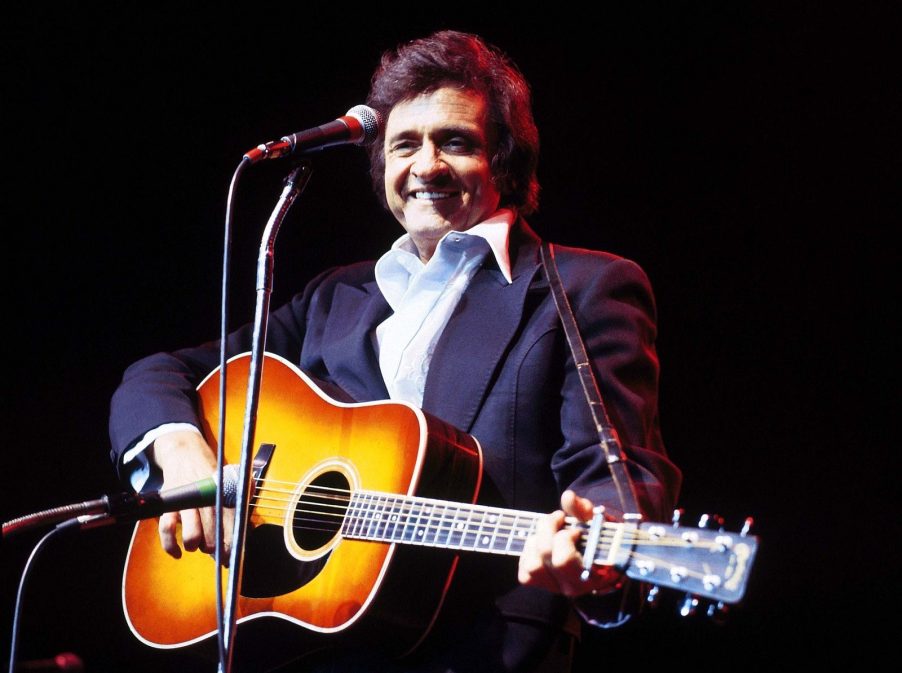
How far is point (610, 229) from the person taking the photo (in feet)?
11.7

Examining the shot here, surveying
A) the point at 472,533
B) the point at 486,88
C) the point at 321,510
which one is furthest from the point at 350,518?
the point at 486,88

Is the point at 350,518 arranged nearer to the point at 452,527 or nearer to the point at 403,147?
the point at 452,527

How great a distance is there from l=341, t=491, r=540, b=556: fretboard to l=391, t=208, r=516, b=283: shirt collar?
815mm

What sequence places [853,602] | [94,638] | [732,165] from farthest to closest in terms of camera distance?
[94,638] → [732,165] → [853,602]

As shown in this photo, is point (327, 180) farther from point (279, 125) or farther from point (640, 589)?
point (640, 589)

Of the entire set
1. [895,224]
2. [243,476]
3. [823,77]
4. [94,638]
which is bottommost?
[94,638]

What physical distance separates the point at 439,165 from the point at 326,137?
2.42ft

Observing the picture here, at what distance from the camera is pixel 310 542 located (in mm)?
2273

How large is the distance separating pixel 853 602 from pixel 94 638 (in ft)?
9.39

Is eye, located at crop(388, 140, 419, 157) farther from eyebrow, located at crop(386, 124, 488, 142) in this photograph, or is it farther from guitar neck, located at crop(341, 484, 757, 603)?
guitar neck, located at crop(341, 484, 757, 603)

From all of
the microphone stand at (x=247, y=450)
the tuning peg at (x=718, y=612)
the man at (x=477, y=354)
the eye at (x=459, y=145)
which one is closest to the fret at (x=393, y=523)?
the man at (x=477, y=354)

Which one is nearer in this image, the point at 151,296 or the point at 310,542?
the point at 310,542

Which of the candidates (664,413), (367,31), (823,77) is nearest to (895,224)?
(823,77)

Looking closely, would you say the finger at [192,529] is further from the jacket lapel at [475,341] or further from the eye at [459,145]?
the eye at [459,145]
